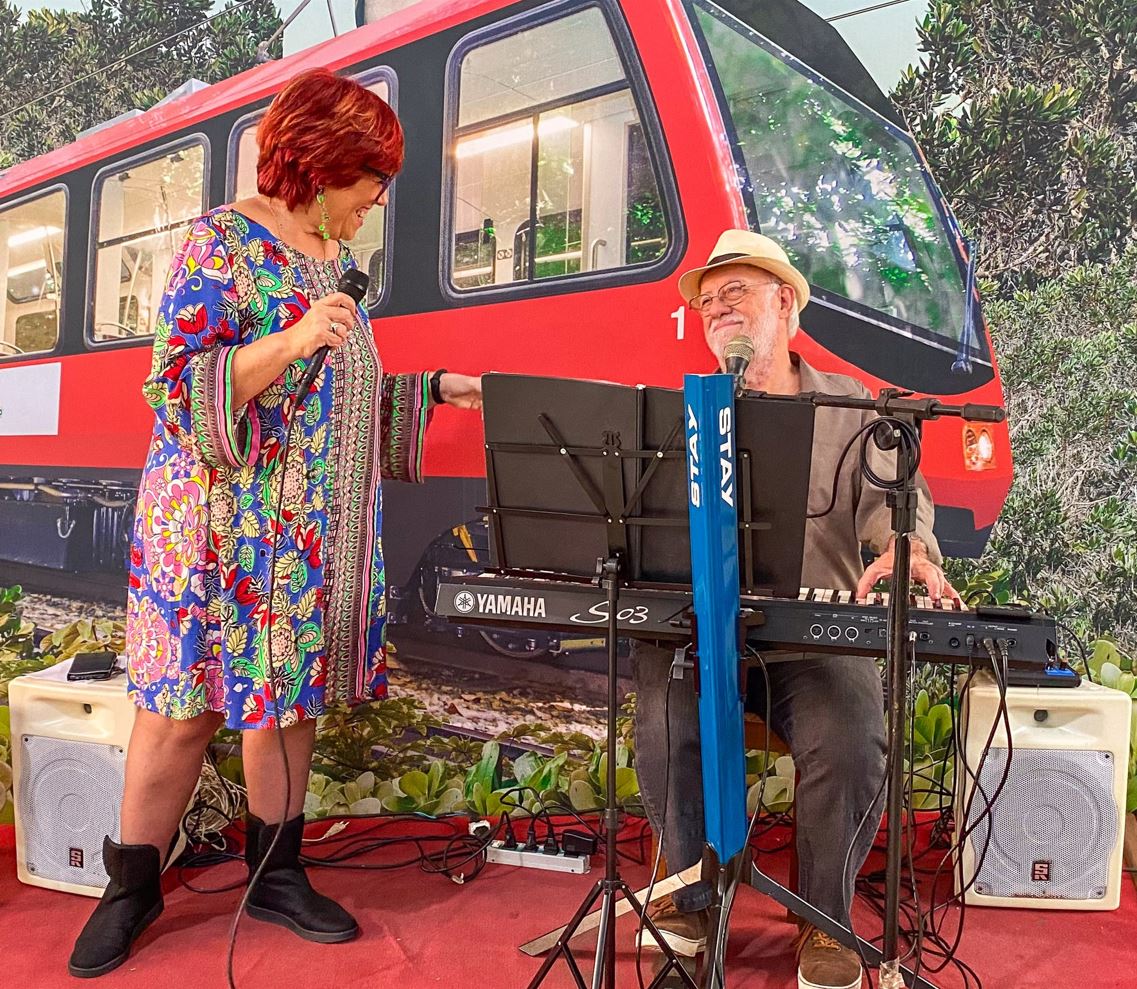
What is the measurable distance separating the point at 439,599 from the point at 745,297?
3.39ft

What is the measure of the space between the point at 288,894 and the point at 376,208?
1.73 metres

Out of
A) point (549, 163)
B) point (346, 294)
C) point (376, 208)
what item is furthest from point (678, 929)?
point (376, 208)

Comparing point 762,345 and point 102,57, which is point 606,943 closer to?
point 762,345

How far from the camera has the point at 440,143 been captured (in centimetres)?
258

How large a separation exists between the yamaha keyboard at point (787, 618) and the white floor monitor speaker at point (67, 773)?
103 cm

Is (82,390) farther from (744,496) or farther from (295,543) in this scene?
(744,496)

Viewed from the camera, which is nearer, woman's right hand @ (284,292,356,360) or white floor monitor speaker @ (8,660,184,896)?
woman's right hand @ (284,292,356,360)

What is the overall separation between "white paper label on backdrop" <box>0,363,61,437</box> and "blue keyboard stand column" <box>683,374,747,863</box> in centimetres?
240

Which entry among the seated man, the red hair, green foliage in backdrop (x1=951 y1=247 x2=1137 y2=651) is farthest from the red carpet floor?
the red hair

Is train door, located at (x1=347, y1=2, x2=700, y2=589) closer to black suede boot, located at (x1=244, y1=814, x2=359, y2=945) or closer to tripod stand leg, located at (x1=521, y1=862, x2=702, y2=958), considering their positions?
black suede boot, located at (x1=244, y1=814, x2=359, y2=945)

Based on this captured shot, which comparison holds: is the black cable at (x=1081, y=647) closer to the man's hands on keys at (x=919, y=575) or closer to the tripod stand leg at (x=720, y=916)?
the man's hands on keys at (x=919, y=575)

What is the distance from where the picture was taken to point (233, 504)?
1.86 m

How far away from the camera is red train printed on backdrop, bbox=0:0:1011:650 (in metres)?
2.31

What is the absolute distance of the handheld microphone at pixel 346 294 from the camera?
1738 mm
